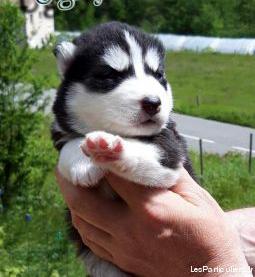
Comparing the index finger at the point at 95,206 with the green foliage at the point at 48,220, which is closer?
the index finger at the point at 95,206

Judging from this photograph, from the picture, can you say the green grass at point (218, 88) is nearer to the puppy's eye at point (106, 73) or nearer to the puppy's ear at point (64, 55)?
the puppy's ear at point (64, 55)

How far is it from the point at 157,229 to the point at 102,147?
13.8 inches

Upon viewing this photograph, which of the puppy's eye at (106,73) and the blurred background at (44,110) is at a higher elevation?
the puppy's eye at (106,73)

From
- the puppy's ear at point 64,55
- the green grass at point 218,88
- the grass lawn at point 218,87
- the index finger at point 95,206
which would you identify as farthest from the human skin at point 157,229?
the green grass at point 218,88

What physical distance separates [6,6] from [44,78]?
73cm

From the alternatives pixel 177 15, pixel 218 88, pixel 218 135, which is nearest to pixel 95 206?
pixel 177 15

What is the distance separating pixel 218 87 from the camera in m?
10.1

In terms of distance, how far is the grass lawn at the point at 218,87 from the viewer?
864cm

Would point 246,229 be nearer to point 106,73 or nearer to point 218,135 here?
point 106,73

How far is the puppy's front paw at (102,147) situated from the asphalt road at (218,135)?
7460 mm

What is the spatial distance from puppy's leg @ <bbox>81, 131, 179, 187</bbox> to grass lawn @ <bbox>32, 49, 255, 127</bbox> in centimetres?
591

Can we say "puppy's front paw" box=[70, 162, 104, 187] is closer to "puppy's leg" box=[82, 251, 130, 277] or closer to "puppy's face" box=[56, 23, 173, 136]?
"puppy's face" box=[56, 23, 173, 136]

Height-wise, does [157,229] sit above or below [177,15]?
above

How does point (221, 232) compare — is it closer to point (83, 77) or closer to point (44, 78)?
point (83, 77)
